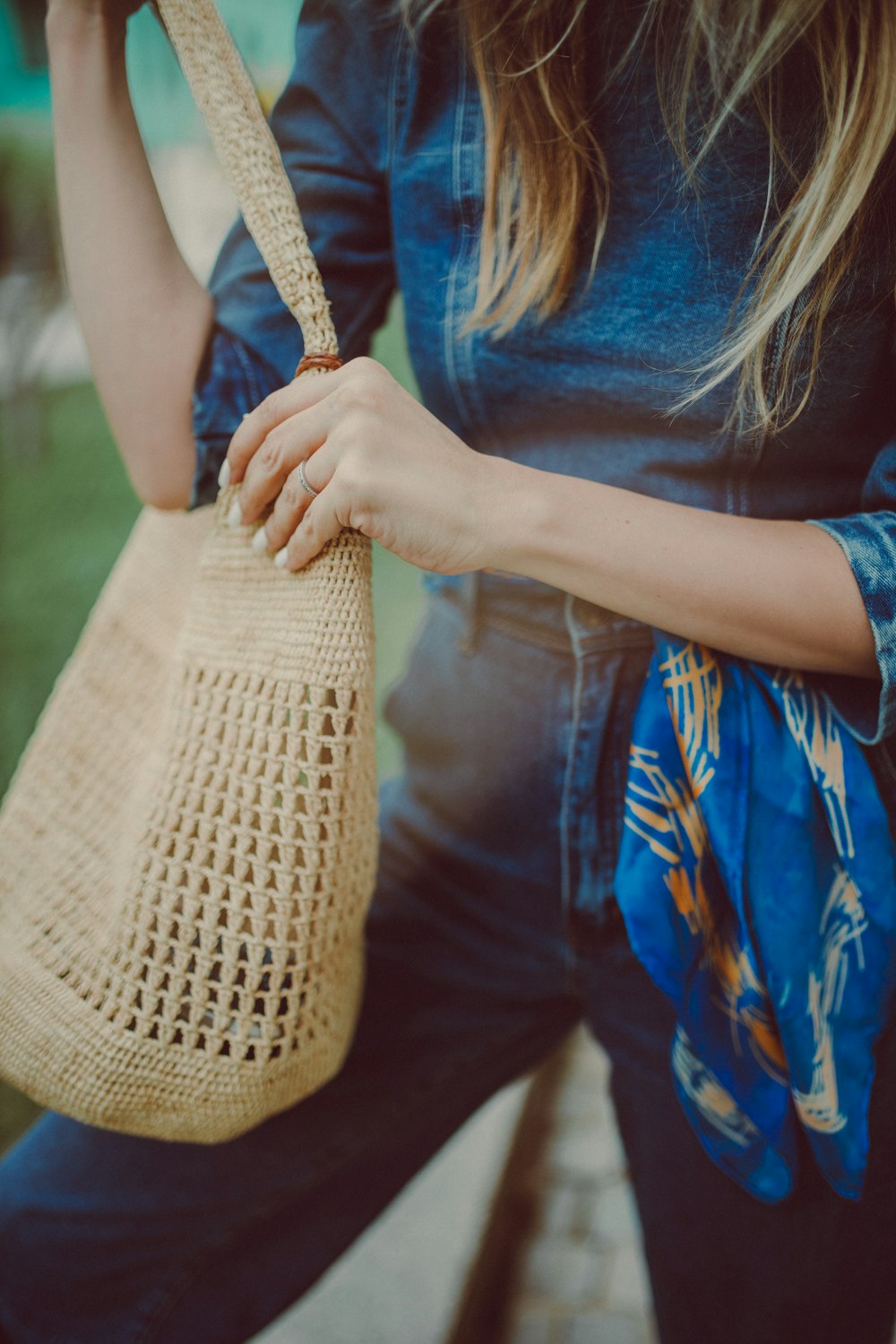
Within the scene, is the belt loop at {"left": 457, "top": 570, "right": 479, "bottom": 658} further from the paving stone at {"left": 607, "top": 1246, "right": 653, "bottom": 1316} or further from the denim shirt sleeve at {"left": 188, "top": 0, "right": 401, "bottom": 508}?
the paving stone at {"left": 607, "top": 1246, "right": 653, "bottom": 1316}

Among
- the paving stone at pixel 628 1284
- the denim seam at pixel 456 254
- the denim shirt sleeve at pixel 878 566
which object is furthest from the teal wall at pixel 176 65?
the paving stone at pixel 628 1284

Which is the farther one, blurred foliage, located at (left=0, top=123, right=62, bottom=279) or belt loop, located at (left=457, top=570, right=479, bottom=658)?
blurred foliage, located at (left=0, top=123, right=62, bottom=279)

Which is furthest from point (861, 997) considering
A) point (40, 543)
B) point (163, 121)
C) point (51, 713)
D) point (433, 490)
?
point (40, 543)

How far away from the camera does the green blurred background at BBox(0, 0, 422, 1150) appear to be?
1.00 metres

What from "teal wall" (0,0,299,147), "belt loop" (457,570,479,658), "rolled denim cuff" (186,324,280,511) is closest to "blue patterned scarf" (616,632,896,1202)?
"belt loop" (457,570,479,658)

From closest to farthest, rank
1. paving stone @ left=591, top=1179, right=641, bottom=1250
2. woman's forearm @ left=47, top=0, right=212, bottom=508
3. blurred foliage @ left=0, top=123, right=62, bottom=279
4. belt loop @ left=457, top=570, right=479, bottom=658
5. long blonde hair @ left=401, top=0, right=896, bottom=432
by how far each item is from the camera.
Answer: long blonde hair @ left=401, top=0, right=896, bottom=432 < woman's forearm @ left=47, top=0, right=212, bottom=508 < belt loop @ left=457, top=570, right=479, bottom=658 < paving stone @ left=591, top=1179, right=641, bottom=1250 < blurred foliage @ left=0, top=123, right=62, bottom=279

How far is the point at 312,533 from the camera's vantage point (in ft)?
2.25

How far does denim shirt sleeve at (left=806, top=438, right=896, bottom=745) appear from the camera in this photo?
0.71m

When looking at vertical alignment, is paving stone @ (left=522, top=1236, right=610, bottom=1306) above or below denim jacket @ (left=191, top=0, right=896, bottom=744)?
below

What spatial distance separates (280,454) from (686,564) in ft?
1.01

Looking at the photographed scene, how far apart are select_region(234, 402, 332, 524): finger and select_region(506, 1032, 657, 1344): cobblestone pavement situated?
1343 millimetres

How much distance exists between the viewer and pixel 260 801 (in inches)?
28.4

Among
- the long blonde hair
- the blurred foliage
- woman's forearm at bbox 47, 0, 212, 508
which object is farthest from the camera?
the blurred foliage

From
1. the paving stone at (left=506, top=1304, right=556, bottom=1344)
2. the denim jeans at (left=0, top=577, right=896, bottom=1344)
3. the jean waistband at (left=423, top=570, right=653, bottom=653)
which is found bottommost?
the paving stone at (left=506, top=1304, right=556, bottom=1344)
